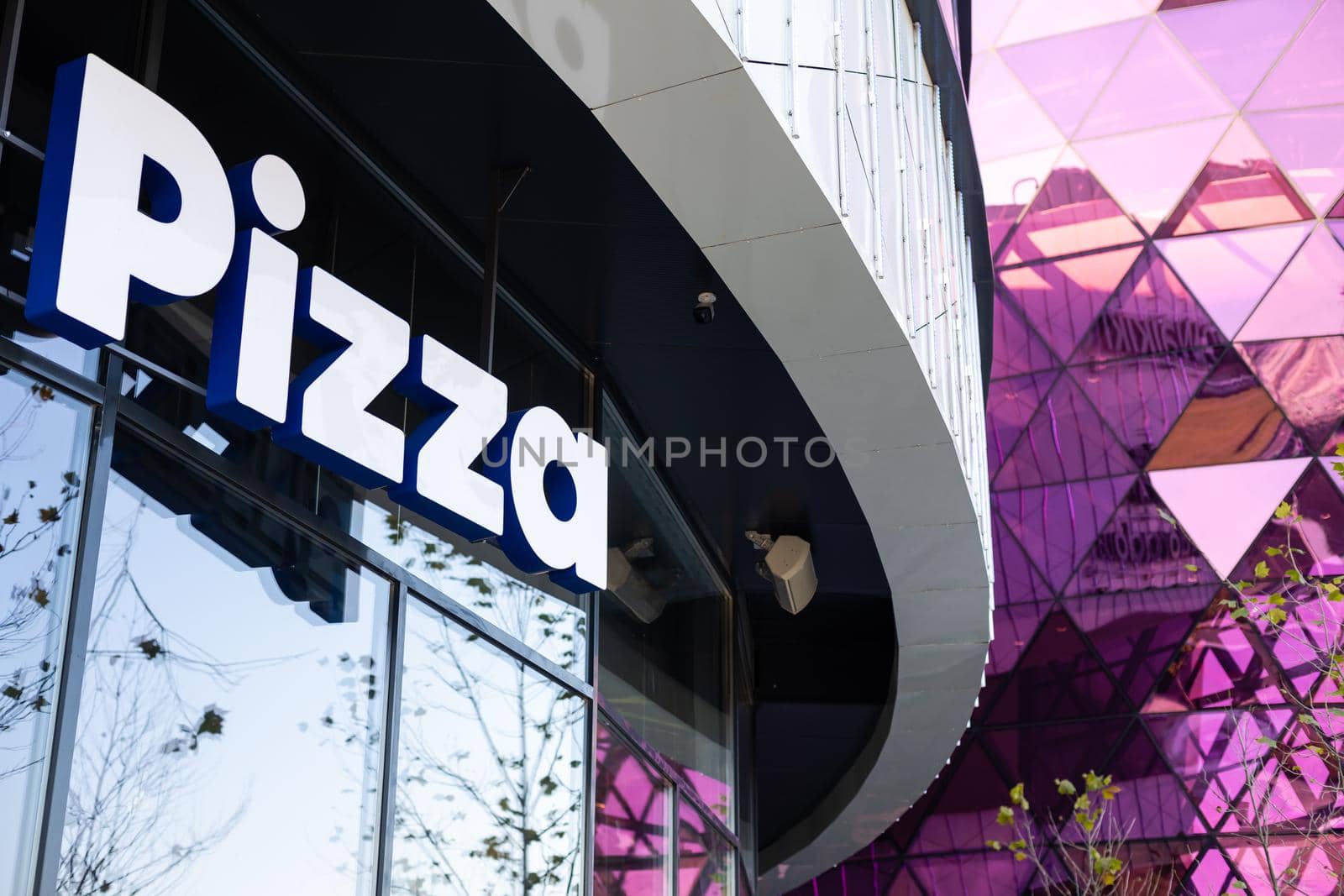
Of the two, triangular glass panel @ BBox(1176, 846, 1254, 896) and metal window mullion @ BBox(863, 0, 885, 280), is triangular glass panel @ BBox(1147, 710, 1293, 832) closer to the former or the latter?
triangular glass panel @ BBox(1176, 846, 1254, 896)

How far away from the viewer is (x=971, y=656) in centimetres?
1220

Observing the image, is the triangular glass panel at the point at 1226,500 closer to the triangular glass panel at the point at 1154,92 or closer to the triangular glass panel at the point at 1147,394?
the triangular glass panel at the point at 1147,394

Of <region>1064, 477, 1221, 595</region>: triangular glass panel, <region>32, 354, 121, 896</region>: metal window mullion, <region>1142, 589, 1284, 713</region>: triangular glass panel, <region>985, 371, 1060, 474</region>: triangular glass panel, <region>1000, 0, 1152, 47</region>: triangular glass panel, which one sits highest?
<region>1000, 0, 1152, 47</region>: triangular glass panel

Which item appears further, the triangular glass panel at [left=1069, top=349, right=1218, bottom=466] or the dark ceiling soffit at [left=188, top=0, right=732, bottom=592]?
the triangular glass panel at [left=1069, top=349, right=1218, bottom=466]

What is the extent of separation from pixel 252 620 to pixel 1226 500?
18032 mm

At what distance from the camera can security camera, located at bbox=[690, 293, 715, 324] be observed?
811 centimetres

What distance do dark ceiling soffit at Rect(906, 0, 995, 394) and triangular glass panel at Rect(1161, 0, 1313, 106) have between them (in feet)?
33.7

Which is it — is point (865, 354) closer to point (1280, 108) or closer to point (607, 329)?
point (607, 329)

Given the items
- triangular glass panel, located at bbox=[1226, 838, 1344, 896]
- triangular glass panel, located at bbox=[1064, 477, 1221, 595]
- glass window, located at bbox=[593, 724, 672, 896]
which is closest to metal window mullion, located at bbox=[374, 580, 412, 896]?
glass window, located at bbox=[593, 724, 672, 896]

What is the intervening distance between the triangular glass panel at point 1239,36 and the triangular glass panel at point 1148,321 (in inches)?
112

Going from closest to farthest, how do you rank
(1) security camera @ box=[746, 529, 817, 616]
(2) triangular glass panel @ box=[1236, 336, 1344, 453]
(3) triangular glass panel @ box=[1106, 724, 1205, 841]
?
(1) security camera @ box=[746, 529, 817, 616] → (3) triangular glass panel @ box=[1106, 724, 1205, 841] → (2) triangular glass panel @ box=[1236, 336, 1344, 453]

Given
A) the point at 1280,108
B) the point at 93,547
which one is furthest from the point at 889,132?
Result: the point at 1280,108

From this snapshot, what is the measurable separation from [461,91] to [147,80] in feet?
5.13

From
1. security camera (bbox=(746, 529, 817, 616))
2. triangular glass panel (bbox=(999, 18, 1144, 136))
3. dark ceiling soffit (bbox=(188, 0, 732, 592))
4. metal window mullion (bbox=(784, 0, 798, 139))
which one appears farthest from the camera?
triangular glass panel (bbox=(999, 18, 1144, 136))
